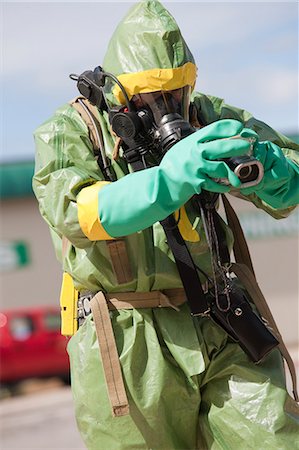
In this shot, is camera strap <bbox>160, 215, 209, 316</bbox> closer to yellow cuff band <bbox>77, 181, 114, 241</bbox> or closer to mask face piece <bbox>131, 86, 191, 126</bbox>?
yellow cuff band <bbox>77, 181, 114, 241</bbox>

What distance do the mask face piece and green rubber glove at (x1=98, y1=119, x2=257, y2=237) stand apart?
11.0 inches

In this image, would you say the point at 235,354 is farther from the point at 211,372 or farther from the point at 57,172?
the point at 57,172

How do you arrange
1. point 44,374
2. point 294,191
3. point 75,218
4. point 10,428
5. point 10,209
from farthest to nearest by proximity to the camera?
point 10,209
point 44,374
point 10,428
point 294,191
point 75,218

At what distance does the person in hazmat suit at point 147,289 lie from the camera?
9.95 feet

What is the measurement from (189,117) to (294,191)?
1.45 feet

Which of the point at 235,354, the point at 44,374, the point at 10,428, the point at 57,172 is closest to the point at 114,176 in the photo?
the point at 57,172

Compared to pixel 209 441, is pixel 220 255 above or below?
above

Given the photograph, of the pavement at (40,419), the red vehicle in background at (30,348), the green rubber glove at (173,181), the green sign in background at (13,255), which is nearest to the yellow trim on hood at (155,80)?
the green rubber glove at (173,181)

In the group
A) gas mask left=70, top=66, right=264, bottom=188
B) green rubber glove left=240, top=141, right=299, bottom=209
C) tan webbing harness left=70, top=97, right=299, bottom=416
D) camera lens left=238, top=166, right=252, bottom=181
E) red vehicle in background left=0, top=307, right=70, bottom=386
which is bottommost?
red vehicle in background left=0, top=307, right=70, bottom=386

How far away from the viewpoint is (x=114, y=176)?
3143mm

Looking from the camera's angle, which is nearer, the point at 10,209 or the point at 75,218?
the point at 75,218

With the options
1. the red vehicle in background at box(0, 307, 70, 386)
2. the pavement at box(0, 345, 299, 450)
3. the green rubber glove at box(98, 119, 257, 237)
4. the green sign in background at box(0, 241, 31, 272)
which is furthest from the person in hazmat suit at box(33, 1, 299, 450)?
the green sign in background at box(0, 241, 31, 272)

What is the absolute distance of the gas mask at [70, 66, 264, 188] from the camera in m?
3.01

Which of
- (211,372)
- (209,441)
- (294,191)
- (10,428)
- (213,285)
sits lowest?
(10,428)
